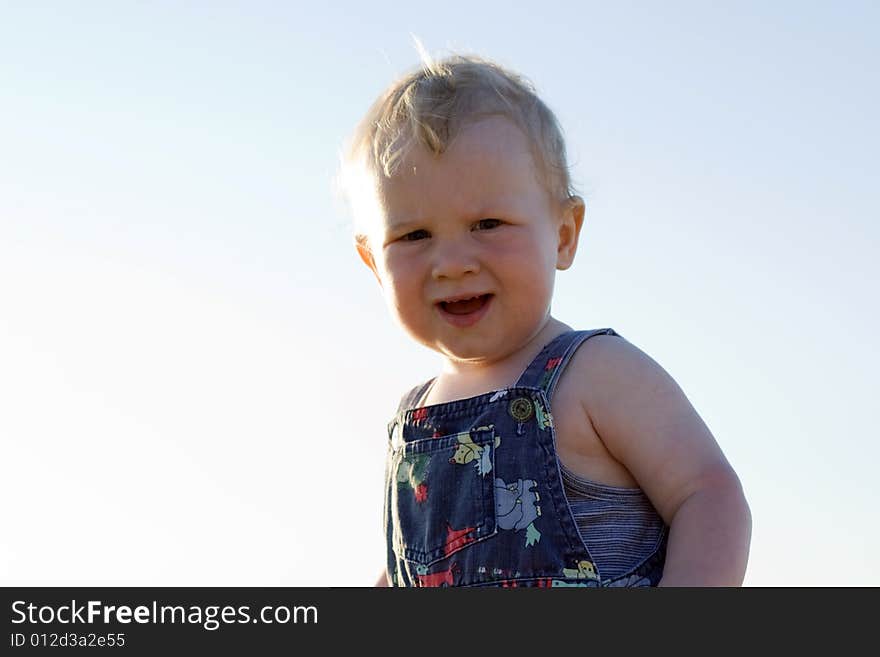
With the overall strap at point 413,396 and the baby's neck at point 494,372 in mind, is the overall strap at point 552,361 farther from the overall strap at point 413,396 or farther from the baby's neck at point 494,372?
the overall strap at point 413,396

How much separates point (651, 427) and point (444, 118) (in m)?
1.12

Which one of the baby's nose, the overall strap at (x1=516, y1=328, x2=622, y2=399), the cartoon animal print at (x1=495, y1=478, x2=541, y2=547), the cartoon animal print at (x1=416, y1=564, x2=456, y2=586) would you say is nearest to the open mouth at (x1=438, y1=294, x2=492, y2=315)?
the baby's nose

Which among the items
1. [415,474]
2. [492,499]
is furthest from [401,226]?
[492,499]

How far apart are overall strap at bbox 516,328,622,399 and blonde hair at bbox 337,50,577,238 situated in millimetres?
467

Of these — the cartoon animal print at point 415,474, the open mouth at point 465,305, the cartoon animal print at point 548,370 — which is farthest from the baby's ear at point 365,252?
the cartoon animal print at point 548,370

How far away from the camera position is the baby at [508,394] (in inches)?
122

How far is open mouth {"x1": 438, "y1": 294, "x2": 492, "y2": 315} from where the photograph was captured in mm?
3504

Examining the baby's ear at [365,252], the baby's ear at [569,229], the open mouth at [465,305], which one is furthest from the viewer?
the baby's ear at [365,252]

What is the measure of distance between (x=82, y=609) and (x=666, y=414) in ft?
5.32

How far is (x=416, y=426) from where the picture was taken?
A: 3582 mm

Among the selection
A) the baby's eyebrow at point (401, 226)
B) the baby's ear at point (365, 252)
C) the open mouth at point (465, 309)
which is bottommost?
the open mouth at point (465, 309)

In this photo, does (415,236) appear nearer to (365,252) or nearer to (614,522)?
(365,252)

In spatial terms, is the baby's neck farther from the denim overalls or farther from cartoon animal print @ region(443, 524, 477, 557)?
cartoon animal print @ region(443, 524, 477, 557)

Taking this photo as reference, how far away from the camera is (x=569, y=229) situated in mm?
3734
